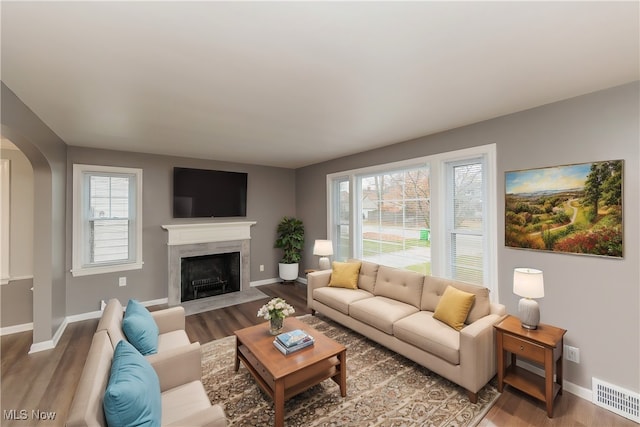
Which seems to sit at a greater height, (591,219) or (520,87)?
(520,87)

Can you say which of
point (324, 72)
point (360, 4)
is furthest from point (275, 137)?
point (360, 4)

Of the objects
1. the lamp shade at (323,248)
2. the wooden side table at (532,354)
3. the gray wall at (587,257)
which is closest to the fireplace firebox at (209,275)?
the lamp shade at (323,248)

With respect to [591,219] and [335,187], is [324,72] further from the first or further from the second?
[335,187]

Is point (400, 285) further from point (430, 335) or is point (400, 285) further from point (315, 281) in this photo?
point (315, 281)

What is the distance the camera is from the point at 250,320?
152 inches

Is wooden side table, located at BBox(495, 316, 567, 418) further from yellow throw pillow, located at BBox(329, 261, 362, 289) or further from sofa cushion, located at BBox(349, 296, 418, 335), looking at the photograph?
yellow throw pillow, located at BBox(329, 261, 362, 289)

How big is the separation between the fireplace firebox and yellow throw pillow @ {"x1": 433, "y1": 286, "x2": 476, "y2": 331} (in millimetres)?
3804

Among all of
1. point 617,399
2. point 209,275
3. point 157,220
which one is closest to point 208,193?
point 157,220

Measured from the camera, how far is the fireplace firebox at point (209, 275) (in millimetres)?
4797

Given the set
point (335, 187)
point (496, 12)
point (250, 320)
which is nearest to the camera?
point (496, 12)

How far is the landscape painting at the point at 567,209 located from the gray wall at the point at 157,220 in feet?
13.9

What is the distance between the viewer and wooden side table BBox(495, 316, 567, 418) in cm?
203

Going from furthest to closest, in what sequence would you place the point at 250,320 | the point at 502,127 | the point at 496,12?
the point at 250,320 < the point at 502,127 < the point at 496,12

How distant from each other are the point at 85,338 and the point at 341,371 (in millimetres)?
3316
